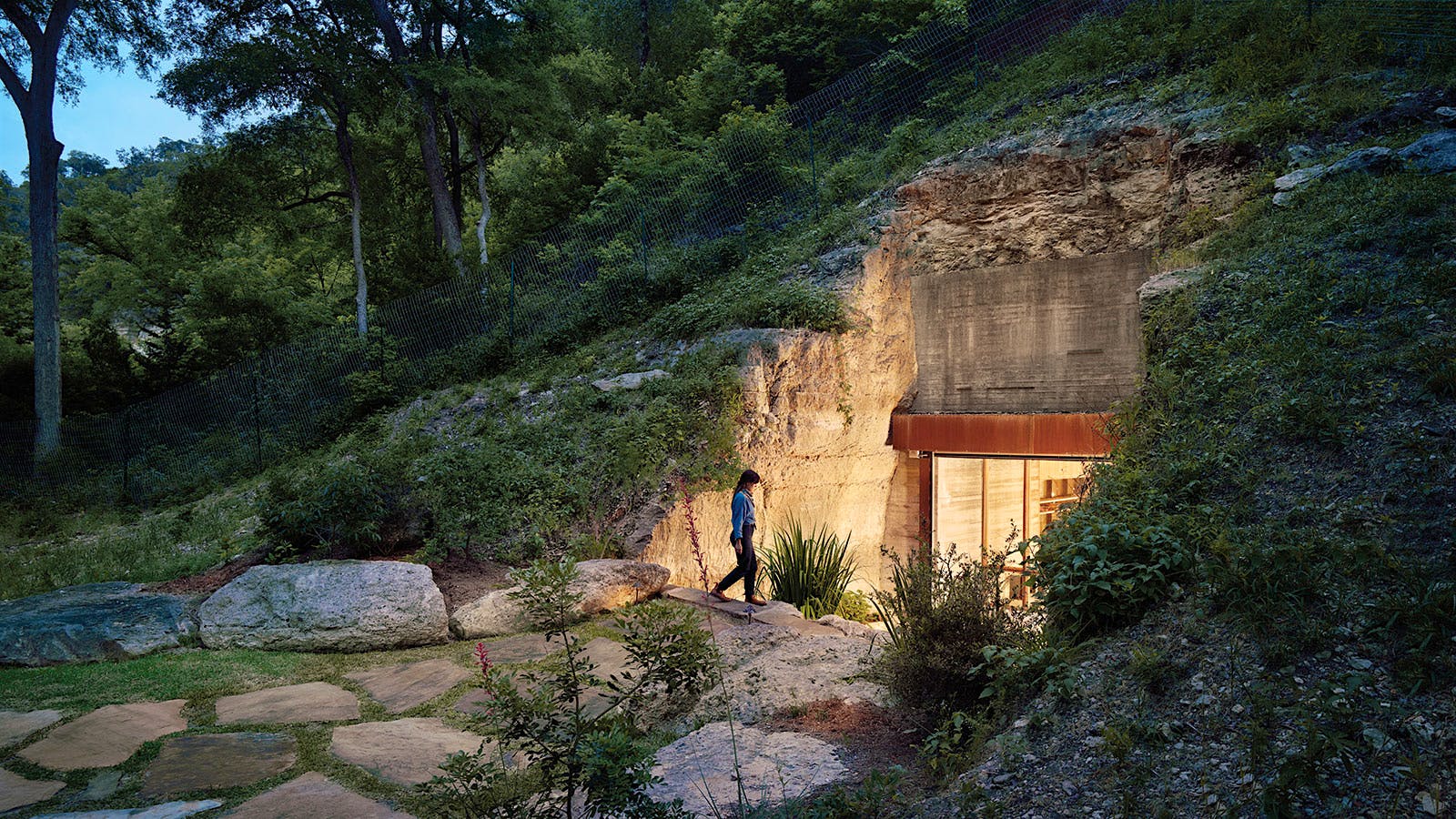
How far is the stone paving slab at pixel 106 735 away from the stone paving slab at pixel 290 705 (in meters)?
0.21

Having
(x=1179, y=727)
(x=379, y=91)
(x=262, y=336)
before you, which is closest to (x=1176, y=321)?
(x=1179, y=727)

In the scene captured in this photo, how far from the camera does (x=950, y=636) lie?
3.63 meters

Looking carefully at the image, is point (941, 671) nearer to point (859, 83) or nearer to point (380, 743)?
point (380, 743)

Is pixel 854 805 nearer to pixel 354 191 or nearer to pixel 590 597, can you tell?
pixel 590 597

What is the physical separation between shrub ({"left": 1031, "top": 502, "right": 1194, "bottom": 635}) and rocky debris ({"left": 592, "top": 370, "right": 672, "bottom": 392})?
577 centimetres

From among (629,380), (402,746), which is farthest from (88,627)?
(629,380)

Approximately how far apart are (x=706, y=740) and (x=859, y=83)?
12830mm

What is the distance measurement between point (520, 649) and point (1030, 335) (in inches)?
277

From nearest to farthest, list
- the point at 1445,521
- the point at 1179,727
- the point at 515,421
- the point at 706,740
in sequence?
the point at 1179,727, the point at 1445,521, the point at 706,740, the point at 515,421

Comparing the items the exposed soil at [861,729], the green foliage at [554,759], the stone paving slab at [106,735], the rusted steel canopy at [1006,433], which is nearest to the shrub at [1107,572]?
the exposed soil at [861,729]

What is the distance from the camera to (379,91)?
15.5 metres

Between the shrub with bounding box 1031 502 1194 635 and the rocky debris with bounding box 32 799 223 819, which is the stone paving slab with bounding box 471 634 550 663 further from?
the shrub with bounding box 1031 502 1194 635

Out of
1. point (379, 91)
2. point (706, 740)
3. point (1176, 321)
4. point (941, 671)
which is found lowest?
point (706, 740)

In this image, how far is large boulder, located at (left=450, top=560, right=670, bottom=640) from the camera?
17.0 feet
